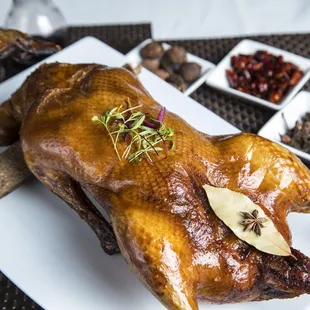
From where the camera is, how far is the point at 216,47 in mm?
2270

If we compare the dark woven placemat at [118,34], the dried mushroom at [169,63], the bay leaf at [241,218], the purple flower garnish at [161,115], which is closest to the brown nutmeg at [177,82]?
the dried mushroom at [169,63]

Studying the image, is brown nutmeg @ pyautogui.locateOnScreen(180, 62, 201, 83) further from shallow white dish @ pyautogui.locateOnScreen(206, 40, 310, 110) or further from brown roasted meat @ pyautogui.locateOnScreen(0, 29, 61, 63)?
brown roasted meat @ pyautogui.locateOnScreen(0, 29, 61, 63)

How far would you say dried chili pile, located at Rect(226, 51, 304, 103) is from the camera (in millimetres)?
2010

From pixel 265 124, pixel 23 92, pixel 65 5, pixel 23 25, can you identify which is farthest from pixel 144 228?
pixel 65 5

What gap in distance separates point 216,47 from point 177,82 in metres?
0.36

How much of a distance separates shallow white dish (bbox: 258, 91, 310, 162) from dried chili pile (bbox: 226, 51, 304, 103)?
0.26 feet

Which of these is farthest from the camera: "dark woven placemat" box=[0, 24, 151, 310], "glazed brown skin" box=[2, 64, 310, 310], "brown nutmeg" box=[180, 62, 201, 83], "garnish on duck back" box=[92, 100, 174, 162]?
"dark woven placemat" box=[0, 24, 151, 310]

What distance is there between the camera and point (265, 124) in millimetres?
1855

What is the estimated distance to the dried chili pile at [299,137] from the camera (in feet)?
5.90

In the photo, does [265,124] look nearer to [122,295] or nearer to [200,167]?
[200,167]

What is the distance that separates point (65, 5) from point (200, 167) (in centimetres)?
190

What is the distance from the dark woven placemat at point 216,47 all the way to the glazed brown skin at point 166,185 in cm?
58

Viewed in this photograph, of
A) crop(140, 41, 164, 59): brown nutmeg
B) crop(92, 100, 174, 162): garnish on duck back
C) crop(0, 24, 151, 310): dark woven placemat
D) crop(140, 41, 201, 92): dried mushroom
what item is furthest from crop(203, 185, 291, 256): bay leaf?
crop(0, 24, 151, 310): dark woven placemat

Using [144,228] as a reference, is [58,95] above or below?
above
